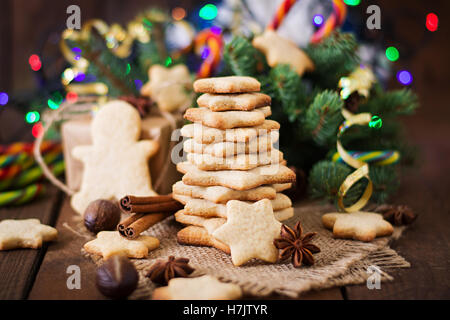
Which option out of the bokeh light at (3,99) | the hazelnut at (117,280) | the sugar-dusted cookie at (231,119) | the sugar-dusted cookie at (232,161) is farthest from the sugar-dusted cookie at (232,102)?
the bokeh light at (3,99)

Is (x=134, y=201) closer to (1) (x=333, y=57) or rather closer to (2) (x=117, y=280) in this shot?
(2) (x=117, y=280)

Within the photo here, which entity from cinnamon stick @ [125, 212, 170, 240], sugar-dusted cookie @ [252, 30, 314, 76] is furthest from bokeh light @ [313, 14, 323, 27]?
cinnamon stick @ [125, 212, 170, 240]

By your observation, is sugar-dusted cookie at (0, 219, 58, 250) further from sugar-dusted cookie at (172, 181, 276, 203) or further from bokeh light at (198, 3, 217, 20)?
bokeh light at (198, 3, 217, 20)

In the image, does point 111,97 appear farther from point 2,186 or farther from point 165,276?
point 165,276

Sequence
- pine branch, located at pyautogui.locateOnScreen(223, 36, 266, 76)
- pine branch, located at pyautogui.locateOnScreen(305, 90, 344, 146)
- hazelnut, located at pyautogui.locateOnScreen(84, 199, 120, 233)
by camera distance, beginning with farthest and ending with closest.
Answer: pine branch, located at pyautogui.locateOnScreen(223, 36, 266, 76) → pine branch, located at pyautogui.locateOnScreen(305, 90, 344, 146) → hazelnut, located at pyautogui.locateOnScreen(84, 199, 120, 233)

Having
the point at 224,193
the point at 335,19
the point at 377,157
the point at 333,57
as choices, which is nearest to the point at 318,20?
the point at 335,19
